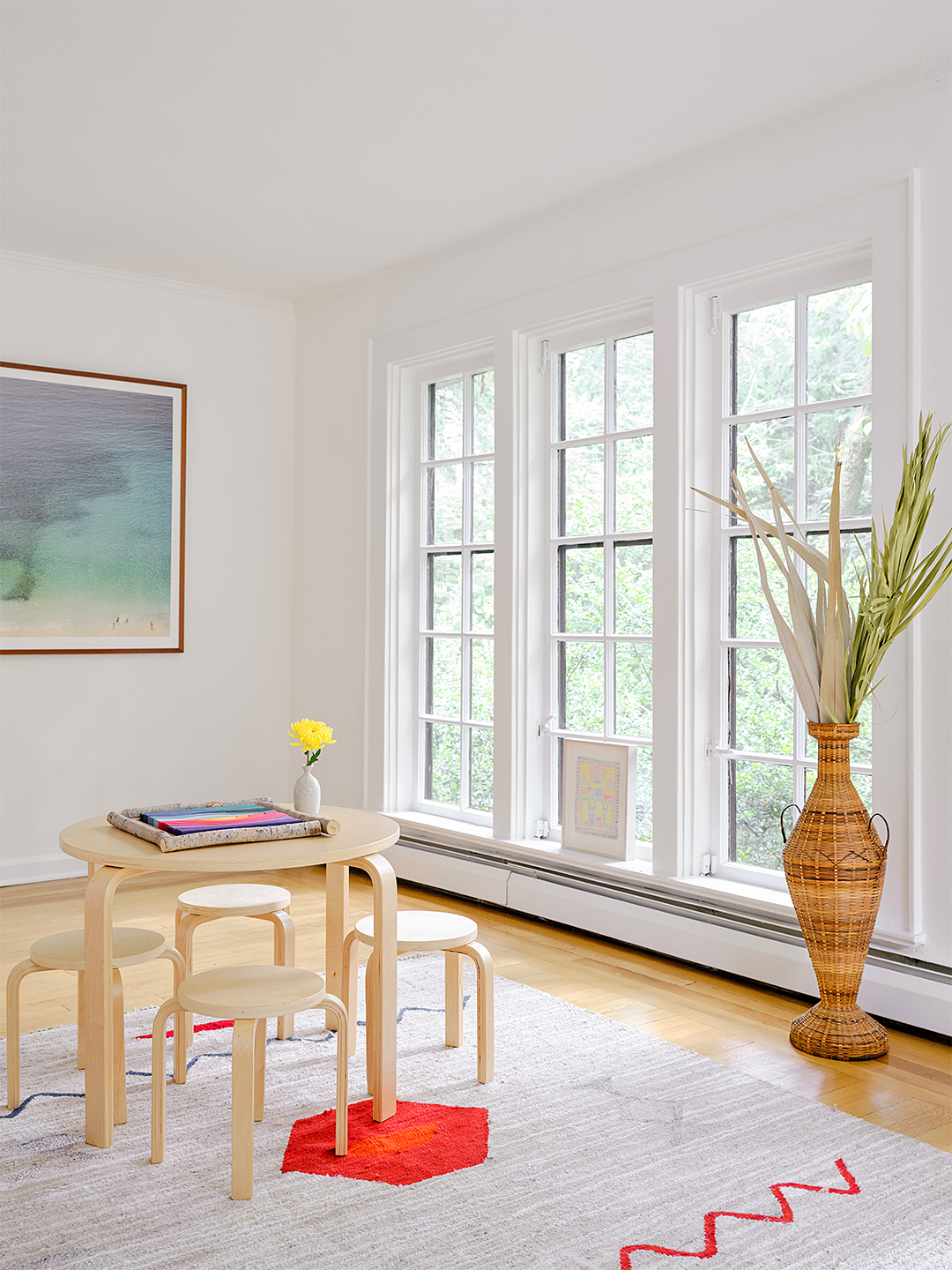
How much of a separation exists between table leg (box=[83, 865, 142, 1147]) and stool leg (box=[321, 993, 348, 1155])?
49 cm

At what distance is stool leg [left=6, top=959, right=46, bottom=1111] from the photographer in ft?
8.45

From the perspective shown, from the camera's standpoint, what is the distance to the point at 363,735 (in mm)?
5297

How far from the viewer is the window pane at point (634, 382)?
415cm

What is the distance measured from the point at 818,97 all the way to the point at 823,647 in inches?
67.9

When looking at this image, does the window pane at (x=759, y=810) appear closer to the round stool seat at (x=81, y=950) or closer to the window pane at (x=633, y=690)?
the window pane at (x=633, y=690)

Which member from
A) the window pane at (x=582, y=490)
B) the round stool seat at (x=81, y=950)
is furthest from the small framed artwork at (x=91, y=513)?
the round stool seat at (x=81, y=950)

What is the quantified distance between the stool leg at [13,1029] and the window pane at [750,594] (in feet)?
7.98

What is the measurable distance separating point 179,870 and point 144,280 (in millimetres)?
3851

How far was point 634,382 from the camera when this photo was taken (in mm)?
4211

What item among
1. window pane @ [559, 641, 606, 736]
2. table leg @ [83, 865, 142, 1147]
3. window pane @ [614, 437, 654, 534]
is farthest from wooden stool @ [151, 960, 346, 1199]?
window pane @ [614, 437, 654, 534]

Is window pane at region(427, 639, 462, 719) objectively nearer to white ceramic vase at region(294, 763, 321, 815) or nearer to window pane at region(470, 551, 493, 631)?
window pane at region(470, 551, 493, 631)

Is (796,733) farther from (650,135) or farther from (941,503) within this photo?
(650,135)

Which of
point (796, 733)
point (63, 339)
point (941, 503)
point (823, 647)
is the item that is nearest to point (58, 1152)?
point (823, 647)

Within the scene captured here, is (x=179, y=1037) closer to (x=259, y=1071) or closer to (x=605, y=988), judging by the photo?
(x=259, y=1071)
